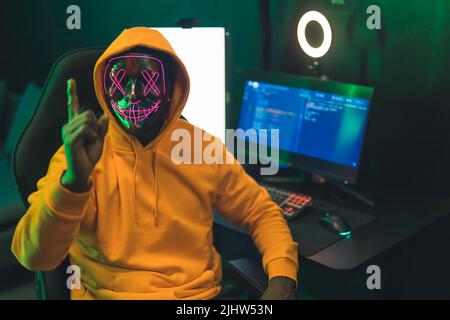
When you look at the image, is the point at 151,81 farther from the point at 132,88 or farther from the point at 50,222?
the point at 50,222

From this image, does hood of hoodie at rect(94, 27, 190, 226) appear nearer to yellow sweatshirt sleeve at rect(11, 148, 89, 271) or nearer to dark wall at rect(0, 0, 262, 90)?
yellow sweatshirt sleeve at rect(11, 148, 89, 271)

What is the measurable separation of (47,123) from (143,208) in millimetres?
326

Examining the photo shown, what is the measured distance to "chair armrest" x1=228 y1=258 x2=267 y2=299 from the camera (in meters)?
1.50

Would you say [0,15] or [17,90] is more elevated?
[0,15]

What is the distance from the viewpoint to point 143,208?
150 cm

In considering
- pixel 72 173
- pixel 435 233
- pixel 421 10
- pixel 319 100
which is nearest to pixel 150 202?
pixel 72 173

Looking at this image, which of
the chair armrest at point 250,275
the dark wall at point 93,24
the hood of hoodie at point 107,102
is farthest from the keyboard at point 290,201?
the dark wall at point 93,24

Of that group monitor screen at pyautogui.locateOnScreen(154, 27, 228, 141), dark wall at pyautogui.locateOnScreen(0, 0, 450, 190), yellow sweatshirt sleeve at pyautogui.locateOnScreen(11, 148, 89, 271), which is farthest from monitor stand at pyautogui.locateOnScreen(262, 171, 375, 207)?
yellow sweatshirt sleeve at pyautogui.locateOnScreen(11, 148, 89, 271)

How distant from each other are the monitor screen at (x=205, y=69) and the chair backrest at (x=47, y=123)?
74 centimetres

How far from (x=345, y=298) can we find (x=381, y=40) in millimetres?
907

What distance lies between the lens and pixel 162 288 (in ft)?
4.92

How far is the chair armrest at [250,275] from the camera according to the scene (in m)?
1.50

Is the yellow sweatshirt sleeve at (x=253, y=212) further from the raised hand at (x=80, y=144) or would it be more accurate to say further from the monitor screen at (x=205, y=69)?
the monitor screen at (x=205, y=69)
